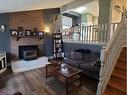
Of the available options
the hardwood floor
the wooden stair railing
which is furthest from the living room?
the wooden stair railing

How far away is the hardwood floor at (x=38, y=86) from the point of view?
122 inches

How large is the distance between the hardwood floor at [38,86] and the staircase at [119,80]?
0.70 m

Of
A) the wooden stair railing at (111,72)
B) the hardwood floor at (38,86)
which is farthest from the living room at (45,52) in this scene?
the wooden stair railing at (111,72)

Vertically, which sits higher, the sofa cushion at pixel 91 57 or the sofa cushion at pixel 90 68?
the sofa cushion at pixel 91 57

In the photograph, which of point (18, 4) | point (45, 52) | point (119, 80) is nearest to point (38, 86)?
point (119, 80)

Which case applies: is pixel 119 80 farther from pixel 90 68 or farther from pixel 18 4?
pixel 18 4

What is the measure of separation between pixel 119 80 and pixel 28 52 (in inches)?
173

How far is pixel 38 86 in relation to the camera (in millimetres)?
3443

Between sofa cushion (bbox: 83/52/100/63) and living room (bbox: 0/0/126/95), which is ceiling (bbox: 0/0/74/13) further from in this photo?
sofa cushion (bbox: 83/52/100/63)

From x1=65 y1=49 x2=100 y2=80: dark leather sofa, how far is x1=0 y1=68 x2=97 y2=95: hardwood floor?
29 cm

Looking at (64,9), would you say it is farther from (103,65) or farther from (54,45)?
(103,65)

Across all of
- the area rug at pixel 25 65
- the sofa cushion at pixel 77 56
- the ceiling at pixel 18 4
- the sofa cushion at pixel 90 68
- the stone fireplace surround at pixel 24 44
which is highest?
the ceiling at pixel 18 4

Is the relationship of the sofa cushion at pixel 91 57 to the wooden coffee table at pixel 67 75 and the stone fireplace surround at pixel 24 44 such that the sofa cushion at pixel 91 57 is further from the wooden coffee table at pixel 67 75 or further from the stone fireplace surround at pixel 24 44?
the stone fireplace surround at pixel 24 44

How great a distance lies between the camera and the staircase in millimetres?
2336
